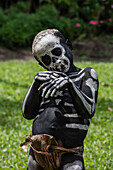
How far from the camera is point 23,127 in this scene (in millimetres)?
4934

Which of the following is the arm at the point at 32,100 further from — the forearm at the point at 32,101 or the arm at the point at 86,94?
the arm at the point at 86,94

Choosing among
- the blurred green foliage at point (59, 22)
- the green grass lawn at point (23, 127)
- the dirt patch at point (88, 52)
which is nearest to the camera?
the green grass lawn at point (23, 127)

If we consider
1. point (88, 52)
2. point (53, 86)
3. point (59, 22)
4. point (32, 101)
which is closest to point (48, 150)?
point (32, 101)

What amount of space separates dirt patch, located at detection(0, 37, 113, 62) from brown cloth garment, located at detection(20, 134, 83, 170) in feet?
28.2

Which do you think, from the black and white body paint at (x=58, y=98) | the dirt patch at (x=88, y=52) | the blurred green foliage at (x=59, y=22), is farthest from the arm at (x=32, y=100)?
the blurred green foliage at (x=59, y=22)

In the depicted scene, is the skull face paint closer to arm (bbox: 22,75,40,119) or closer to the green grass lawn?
arm (bbox: 22,75,40,119)

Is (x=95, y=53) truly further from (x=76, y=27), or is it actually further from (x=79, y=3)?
(x=79, y=3)

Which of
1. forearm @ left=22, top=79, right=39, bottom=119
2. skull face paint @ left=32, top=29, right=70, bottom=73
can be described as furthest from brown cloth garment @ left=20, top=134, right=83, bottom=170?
skull face paint @ left=32, top=29, right=70, bottom=73

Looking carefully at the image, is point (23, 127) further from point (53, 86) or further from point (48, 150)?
point (53, 86)

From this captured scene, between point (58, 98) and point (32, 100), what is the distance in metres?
0.21

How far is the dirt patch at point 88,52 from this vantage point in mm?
11248

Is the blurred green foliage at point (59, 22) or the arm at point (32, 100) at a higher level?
the blurred green foliage at point (59, 22)

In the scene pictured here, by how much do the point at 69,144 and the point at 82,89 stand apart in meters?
0.45

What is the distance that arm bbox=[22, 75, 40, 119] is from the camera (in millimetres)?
2234
